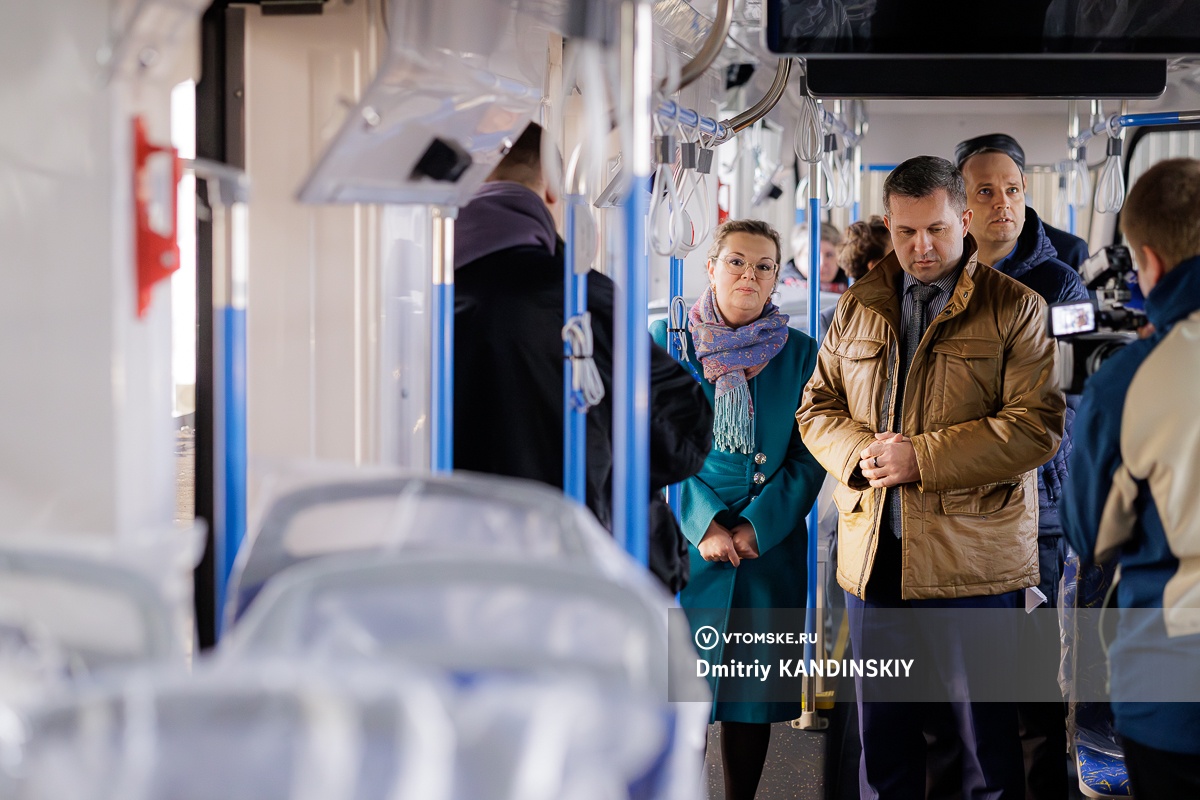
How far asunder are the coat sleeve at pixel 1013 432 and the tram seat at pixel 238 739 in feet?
6.66

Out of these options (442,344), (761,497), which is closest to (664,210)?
(442,344)

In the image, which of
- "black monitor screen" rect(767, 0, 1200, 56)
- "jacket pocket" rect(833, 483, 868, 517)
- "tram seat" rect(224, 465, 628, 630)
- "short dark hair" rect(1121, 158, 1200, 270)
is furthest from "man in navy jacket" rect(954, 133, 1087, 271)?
"tram seat" rect(224, 465, 628, 630)

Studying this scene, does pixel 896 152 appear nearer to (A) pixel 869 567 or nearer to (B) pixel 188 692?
(A) pixel 869 567

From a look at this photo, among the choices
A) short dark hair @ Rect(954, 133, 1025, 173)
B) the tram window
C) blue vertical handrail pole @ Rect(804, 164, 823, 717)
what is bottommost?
blue vertical handrail pole @ Rect(804, 164, 823, 717)

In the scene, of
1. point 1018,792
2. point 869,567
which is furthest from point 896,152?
point 1018,792

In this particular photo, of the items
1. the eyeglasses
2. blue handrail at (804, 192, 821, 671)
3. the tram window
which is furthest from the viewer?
the tram window

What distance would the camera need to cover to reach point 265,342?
207 cm

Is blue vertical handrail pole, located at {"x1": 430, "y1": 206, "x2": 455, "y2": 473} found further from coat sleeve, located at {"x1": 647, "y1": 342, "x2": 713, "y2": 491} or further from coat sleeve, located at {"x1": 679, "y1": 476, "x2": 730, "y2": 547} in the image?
coat sleeve, located at {"x1": 679, "y1": 476, "x2": 730, "y2": 547}

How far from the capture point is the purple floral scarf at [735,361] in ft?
10.4

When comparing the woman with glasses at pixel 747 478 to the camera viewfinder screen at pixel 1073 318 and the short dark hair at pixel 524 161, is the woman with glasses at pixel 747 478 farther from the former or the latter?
the short dark hair at pixel 524 161

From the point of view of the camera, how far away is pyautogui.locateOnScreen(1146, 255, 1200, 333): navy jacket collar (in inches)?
80.5

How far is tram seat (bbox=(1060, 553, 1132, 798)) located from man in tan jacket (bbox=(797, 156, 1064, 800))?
608mm

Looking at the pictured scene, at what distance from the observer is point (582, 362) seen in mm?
1950

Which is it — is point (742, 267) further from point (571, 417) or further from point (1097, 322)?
point (571, 417)
